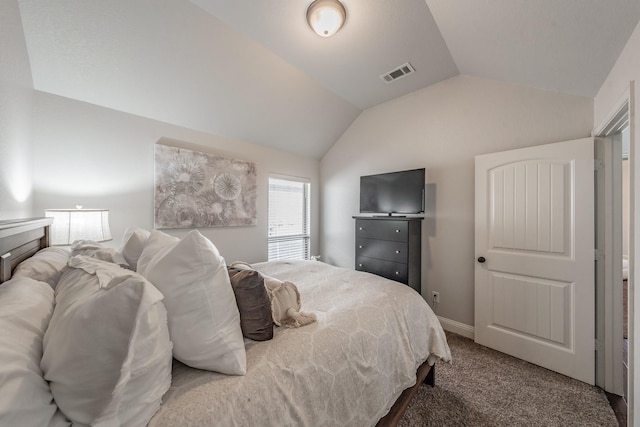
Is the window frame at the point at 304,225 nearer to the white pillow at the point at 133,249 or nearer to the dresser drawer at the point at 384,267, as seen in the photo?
the dresser drawer at the point at 384,267

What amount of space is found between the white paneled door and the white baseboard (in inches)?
5.5

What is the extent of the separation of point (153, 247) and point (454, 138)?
9.88 feet

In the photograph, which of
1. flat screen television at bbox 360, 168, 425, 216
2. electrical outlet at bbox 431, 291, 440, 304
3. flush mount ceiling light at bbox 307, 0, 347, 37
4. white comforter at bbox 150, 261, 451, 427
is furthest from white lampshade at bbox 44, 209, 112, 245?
electrical outlet at bbox 431, 291, 440, 304

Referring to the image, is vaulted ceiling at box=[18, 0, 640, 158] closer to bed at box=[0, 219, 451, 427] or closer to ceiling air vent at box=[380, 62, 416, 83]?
ceiling air vent at box=[380, 62, 416, 83]

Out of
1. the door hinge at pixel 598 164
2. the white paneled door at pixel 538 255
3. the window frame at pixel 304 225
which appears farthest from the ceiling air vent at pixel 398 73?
the window frame at pixel 304 225

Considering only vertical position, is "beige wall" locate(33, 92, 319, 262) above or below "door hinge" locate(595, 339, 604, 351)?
above

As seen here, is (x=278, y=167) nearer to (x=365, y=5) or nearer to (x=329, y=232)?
(x=329, y=232)

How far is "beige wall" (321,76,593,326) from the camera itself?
A: 7.14 feet

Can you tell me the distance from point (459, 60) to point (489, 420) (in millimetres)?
3039

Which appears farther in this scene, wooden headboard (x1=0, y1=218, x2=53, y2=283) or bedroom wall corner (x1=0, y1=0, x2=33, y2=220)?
bedroom wall corner (x1=0, y1=0, x2=33, y2=220)

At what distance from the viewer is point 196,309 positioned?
84 centimetres

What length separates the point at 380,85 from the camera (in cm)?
289

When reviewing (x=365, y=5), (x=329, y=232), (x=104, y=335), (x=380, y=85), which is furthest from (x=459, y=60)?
(x=104, y=335)

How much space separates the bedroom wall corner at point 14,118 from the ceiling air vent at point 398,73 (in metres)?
2.88
